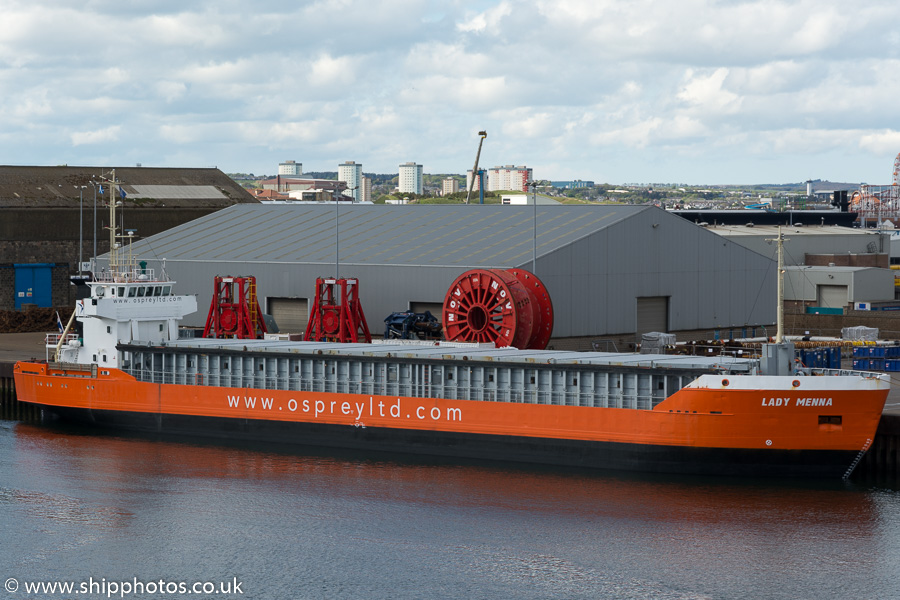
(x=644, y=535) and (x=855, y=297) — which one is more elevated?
(x=855, y=297)

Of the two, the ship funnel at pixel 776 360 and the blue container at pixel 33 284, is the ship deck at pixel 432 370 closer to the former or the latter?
the ship funnel at pixel 776 360

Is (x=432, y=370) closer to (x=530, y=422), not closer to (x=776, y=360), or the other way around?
(x=530, y=422)

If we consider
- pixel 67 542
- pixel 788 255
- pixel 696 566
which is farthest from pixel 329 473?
pixel 788 255

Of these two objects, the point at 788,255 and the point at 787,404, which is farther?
the point at 788,255

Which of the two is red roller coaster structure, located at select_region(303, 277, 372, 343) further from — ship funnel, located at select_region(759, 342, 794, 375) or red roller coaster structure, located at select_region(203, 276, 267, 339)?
ship funnel, located at select_region(759, 342, 794, 375)

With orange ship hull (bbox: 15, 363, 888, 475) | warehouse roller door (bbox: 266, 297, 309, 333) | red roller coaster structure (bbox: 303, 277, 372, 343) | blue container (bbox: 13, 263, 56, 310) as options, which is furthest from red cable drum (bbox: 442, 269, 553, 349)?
blue container (bbox: 13, 263, 56, 310)

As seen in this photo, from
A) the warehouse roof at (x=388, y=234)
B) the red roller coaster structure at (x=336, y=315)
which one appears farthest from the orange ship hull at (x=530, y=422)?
the warehouse roof at (x=388, y=234)

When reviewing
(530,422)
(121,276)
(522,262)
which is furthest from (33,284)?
(530,422)

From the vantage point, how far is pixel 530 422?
1654 inches

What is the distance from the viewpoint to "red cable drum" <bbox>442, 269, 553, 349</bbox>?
53.1 m

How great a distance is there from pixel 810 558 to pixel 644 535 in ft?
15.0

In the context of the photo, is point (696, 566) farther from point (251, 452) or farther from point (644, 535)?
point (251, 452)

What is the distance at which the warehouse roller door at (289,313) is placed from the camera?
65562 mm

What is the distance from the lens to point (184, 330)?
2226 inches
